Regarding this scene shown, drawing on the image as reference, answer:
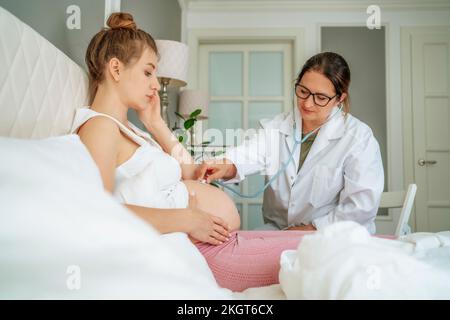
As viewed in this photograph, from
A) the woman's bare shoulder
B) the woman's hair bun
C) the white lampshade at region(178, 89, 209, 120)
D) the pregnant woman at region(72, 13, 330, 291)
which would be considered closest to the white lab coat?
the pregnant woman at region(72, 13, 330, 291)

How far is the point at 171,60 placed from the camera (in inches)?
87.4

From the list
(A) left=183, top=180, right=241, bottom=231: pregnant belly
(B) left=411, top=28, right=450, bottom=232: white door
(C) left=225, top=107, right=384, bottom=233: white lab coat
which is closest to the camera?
(A) left=183, top=180, right=241, bottom=231: pregnant belly

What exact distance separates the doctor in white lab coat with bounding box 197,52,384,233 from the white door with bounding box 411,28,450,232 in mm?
2249

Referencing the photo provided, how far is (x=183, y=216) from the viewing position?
901 mm

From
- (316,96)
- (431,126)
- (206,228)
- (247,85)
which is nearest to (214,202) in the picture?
(206,228)

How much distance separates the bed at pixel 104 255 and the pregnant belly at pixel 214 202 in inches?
22.6

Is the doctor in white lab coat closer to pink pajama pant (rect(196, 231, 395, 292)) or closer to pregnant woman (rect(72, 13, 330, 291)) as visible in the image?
pregnant woman (rect(72, 13, 330, 291))

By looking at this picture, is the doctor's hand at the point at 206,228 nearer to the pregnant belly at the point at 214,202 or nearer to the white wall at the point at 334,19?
the pregnant belly at the point at 214,202

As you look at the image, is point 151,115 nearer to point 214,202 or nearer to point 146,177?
point 214,202

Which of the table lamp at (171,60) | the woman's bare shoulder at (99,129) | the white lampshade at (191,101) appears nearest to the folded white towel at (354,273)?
the woman's bare shoulder at (99,129)

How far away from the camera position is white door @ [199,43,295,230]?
12.5ft

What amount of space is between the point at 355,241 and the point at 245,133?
3193 mm

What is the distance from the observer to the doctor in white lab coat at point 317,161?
5.21ft

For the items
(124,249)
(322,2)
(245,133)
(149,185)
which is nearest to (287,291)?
(124,249)
